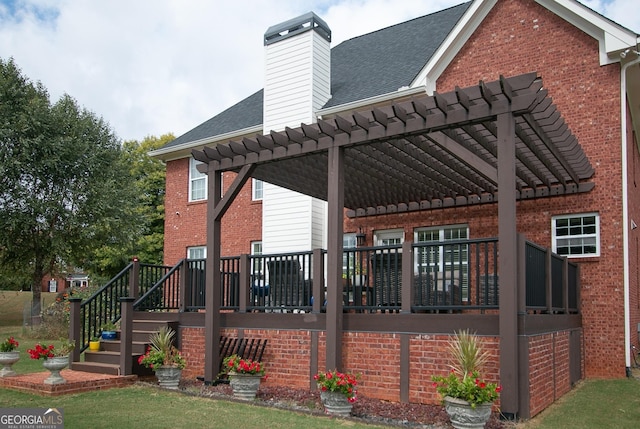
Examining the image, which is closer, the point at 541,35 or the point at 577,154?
the point at 577,154

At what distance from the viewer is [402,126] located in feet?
26.1

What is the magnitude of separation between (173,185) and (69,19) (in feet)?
19.0

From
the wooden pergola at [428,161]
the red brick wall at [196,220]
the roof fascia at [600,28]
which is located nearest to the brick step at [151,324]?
the wooden pergola at [428,161]

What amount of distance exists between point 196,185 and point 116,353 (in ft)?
30.6

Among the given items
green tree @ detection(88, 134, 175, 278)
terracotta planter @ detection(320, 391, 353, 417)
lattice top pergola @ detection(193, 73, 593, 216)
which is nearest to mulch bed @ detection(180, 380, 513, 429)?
terracotta planter @ detection(320, 391, 353, 417)

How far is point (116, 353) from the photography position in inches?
418

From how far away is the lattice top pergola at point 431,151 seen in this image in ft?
24.0

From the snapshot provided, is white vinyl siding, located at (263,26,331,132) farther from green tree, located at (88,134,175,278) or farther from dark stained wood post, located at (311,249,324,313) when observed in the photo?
green tree, located at (88,134,175,278)

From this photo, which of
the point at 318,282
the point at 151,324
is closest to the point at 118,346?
the point at 151,324

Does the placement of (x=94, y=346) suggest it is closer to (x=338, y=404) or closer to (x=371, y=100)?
(x=338, y=404)

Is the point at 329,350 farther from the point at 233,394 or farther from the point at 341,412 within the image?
the point at 233,394

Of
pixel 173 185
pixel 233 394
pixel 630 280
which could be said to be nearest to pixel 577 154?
pixel 630 280

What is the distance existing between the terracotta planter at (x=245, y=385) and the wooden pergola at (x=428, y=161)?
42.9 inches

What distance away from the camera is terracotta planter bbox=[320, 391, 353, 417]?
296 inches
